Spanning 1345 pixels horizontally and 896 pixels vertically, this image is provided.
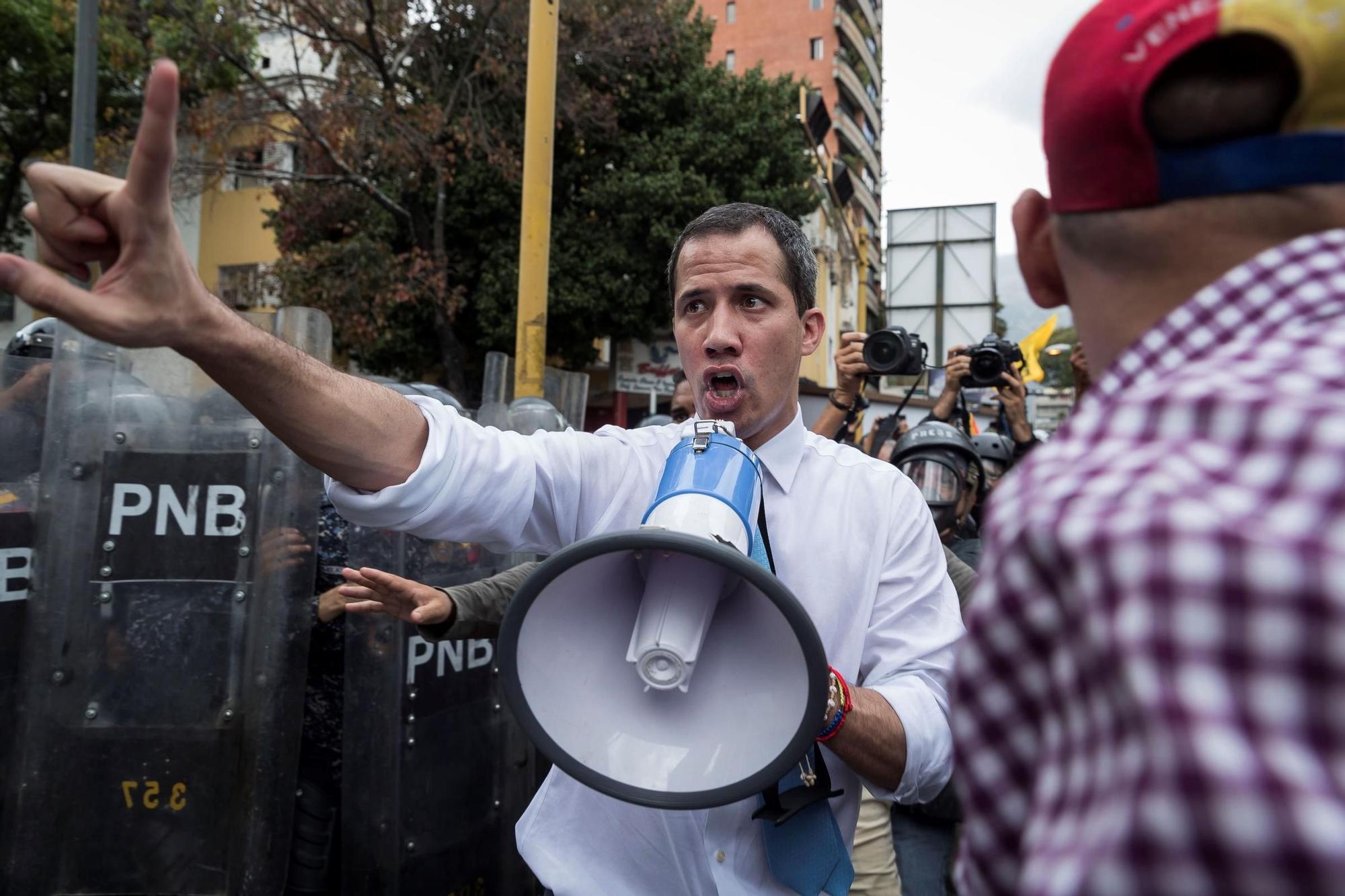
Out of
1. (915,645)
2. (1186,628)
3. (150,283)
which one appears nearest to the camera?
(1186,628)

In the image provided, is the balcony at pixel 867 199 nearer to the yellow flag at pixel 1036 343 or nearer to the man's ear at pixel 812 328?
the yellow flag at pixel 1036 343

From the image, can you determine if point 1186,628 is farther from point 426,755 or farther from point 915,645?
point 426,755

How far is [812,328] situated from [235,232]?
22581 mm

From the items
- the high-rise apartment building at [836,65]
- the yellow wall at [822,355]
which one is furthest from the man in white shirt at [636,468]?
the high-rise apartment building at [836,65]

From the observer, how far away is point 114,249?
1114mm

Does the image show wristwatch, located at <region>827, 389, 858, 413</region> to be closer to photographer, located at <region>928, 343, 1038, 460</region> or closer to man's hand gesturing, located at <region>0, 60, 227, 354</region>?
photographer, located at <region>928, 343, 1038, 460</region>

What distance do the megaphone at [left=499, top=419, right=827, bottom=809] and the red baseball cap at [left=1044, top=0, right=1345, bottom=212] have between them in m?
0.62

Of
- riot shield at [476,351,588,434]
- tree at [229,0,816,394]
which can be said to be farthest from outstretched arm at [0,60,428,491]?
tree at [229,0,816,394]

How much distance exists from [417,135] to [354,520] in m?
11.3

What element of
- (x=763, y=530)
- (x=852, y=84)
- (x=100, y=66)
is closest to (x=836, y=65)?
(x=852, y=84)

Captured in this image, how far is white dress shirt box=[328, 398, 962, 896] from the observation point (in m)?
1.58

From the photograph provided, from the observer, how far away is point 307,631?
2.82 m

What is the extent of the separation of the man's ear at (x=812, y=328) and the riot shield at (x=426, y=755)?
1564 mm

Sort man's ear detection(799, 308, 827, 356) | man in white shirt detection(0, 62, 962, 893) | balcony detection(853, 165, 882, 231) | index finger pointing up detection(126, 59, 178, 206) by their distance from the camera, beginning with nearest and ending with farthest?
index finger pointing up detection(126, 59, 178, 206), man in white shirt detection(0, 62, 962, 893), man's ear detection(799, 308, 827, 356), balcony detection(853, 165, 882, 231)
